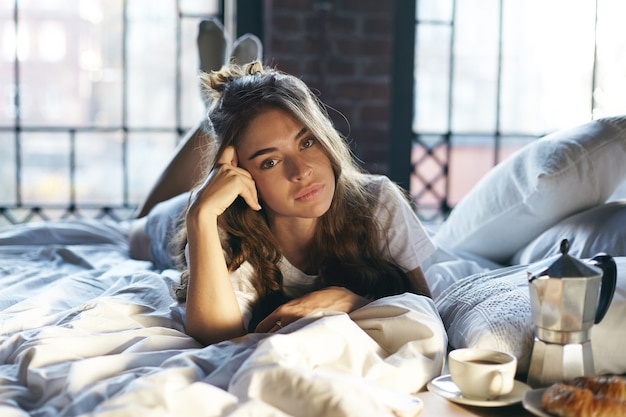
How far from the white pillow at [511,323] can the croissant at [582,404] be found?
218 millimetres

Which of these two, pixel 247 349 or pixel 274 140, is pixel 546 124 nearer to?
pixel 274 140

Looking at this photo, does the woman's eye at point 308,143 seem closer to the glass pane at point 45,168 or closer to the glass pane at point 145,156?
the glass pane at point 145,156

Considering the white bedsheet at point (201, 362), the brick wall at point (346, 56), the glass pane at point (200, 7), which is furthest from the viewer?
the glass pane at point (200, 7)

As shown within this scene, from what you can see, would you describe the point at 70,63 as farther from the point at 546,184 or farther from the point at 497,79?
the point at 546,184

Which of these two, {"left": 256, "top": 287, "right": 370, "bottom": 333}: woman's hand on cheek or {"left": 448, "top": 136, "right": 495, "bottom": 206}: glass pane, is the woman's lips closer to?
{"left": 256, "top": 287, "right": 370, "bottom": 333}: woman's hand on cheek

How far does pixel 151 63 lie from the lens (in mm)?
3305

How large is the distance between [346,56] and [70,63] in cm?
117

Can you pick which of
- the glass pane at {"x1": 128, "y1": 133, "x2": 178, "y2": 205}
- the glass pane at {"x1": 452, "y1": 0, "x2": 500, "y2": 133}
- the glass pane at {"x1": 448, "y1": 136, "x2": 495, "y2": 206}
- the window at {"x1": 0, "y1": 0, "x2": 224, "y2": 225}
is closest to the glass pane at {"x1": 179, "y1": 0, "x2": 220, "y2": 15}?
the window at {"x1": 0, "y1": 0, "x2": 224, "y2": 225}

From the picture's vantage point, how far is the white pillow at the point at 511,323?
115 centimetres

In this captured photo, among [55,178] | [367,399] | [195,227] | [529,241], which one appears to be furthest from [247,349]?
[55,178]

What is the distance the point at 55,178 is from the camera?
3324 mm

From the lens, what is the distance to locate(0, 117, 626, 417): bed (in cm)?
93

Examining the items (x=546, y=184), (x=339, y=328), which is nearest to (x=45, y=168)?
(x=546, y=184)

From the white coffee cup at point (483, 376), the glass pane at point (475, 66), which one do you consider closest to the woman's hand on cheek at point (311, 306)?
the white coffee cup at point (483, 376)
